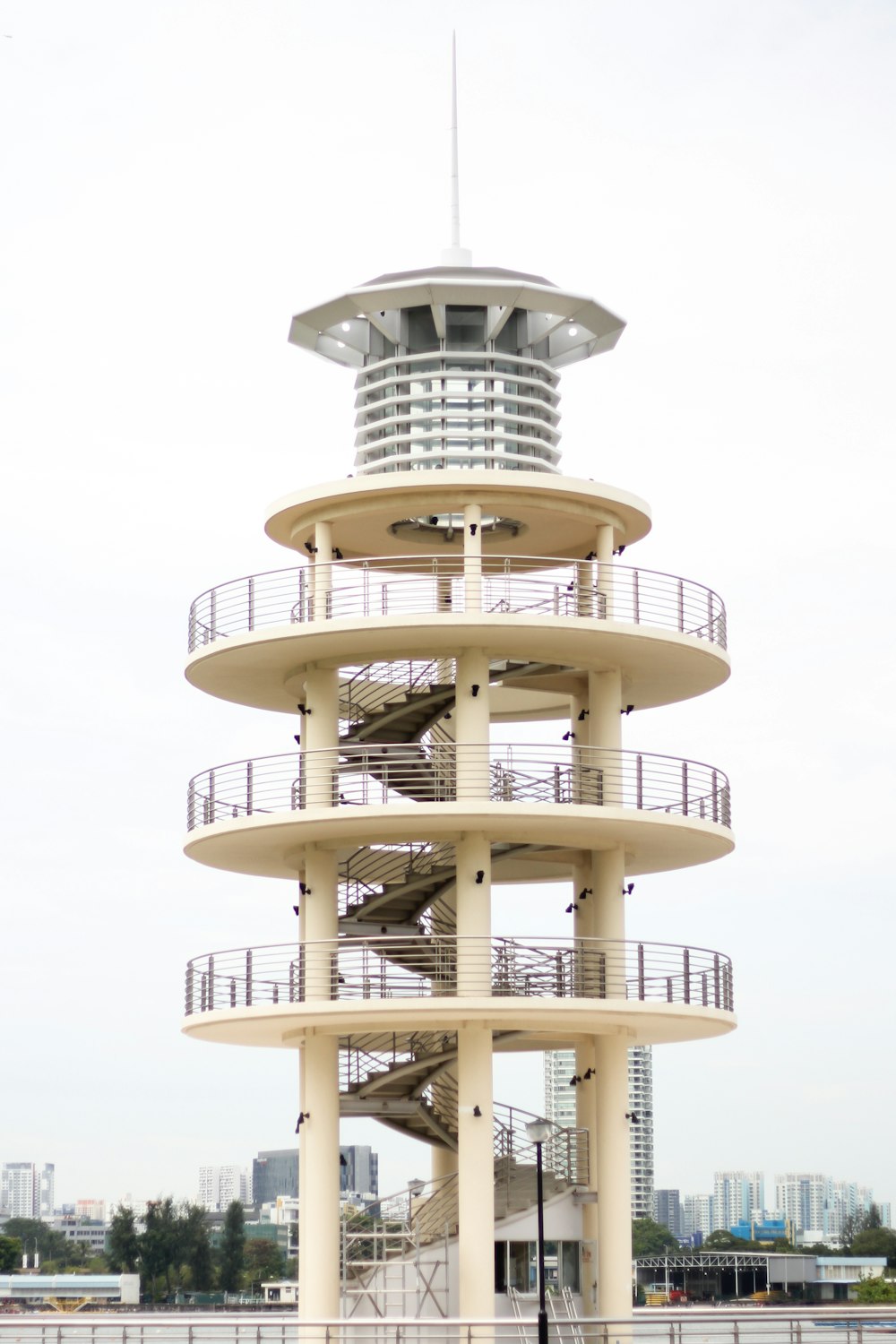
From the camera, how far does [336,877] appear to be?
4362 centimetres

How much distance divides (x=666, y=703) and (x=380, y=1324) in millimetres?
16797

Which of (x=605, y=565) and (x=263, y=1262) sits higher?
(x=605, y=565)

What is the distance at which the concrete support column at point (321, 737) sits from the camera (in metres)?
42.9

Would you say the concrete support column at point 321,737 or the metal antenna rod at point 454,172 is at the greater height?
the metal antenna rod at point 454,172

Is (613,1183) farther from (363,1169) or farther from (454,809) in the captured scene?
(363,1169)

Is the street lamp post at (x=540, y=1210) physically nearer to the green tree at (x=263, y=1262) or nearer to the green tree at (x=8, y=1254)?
the green tree at (x=263, y=1262)

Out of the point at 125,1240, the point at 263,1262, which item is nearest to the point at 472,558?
the point at 125,1240

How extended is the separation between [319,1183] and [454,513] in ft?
46.3

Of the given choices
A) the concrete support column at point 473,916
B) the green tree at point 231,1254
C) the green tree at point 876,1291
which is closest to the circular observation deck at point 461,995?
the concrete support column at point 473,916

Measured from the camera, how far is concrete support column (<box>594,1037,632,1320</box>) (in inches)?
1654

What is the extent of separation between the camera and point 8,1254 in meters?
153

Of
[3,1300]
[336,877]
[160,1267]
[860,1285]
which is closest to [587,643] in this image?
[336,877]

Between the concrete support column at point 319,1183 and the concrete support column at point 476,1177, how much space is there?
2715 mm

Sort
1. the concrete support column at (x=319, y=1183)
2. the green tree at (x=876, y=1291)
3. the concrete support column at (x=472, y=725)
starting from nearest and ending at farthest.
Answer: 1. the concrete support column at (x=319, y=1183)
2. the concrete support column at (x=472, y=725)
3. the green tree at (x=876, y=1291)
